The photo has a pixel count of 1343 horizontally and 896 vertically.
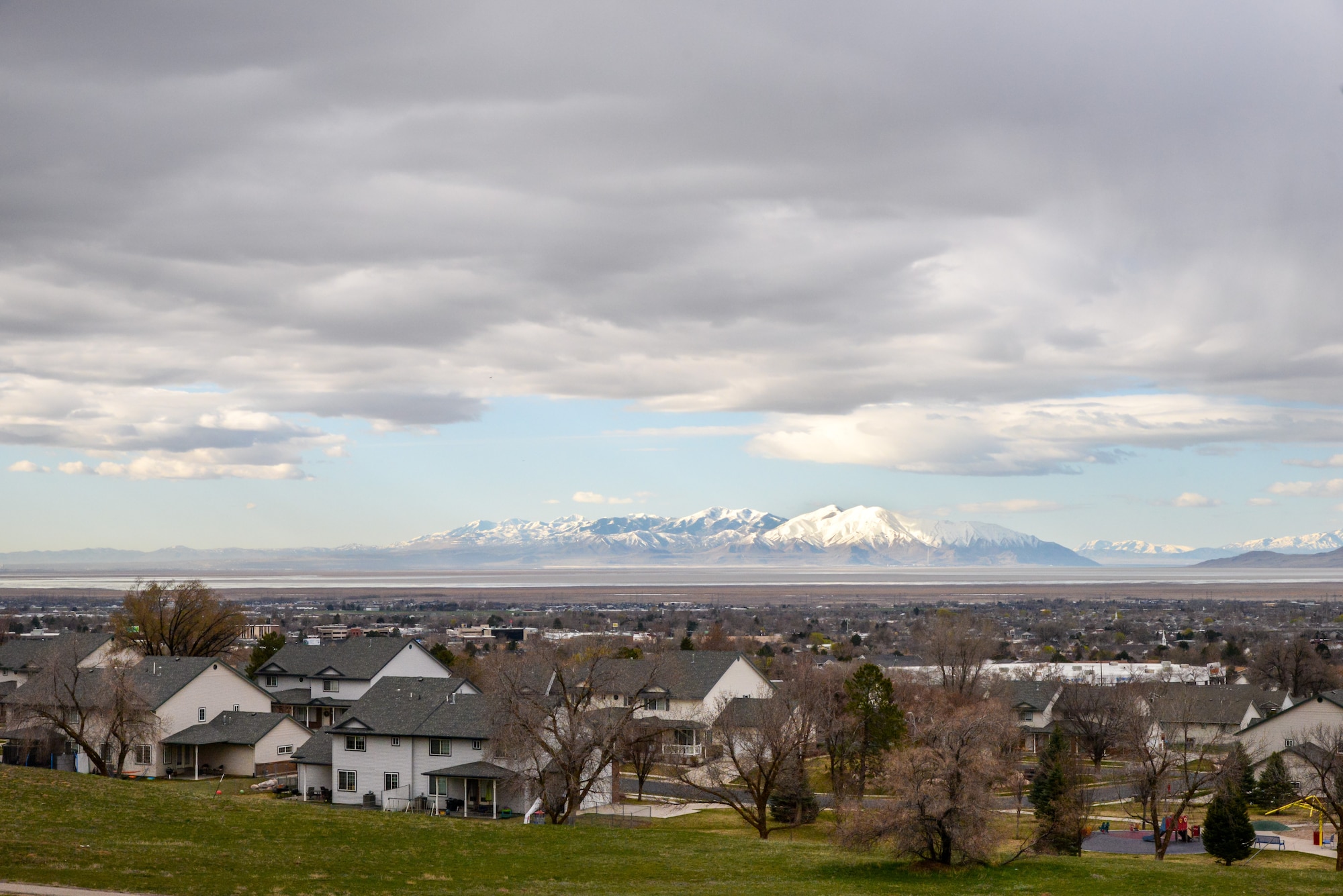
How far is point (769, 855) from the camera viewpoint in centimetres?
3738

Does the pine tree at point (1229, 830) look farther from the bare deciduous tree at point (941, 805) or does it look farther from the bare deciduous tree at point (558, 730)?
the bare deciduous tree at point (558, 730)

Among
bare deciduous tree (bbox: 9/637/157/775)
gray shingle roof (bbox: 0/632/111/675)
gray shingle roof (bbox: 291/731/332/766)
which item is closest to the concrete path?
bare deciduous tree (bbox: 9/637/157/775)

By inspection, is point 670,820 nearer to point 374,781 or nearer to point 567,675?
point 567,675

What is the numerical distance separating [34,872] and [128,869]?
201 centimetres

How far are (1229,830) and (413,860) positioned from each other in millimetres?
29350

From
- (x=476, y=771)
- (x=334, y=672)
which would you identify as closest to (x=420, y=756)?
(x=476, y=771)

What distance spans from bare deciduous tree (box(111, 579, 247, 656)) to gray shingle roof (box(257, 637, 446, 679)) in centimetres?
1521

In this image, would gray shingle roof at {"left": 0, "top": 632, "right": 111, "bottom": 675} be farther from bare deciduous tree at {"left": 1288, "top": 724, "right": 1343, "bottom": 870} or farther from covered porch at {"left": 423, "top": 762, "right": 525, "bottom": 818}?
bare deciduous tree at {"left": 1288, "top": 724, "right": 1343, "bottom": 870}

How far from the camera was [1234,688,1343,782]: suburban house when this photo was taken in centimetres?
6638

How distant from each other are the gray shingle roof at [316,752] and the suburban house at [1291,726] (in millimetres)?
48229

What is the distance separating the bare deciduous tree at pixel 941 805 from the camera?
32.0 metres

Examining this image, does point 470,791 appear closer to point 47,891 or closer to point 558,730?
point 558,730

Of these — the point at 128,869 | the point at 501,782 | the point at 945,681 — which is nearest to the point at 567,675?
the point at 501,782

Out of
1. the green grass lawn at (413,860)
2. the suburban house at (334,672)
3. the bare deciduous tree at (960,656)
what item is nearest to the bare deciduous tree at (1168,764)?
the green grass lawn at (413,860)
